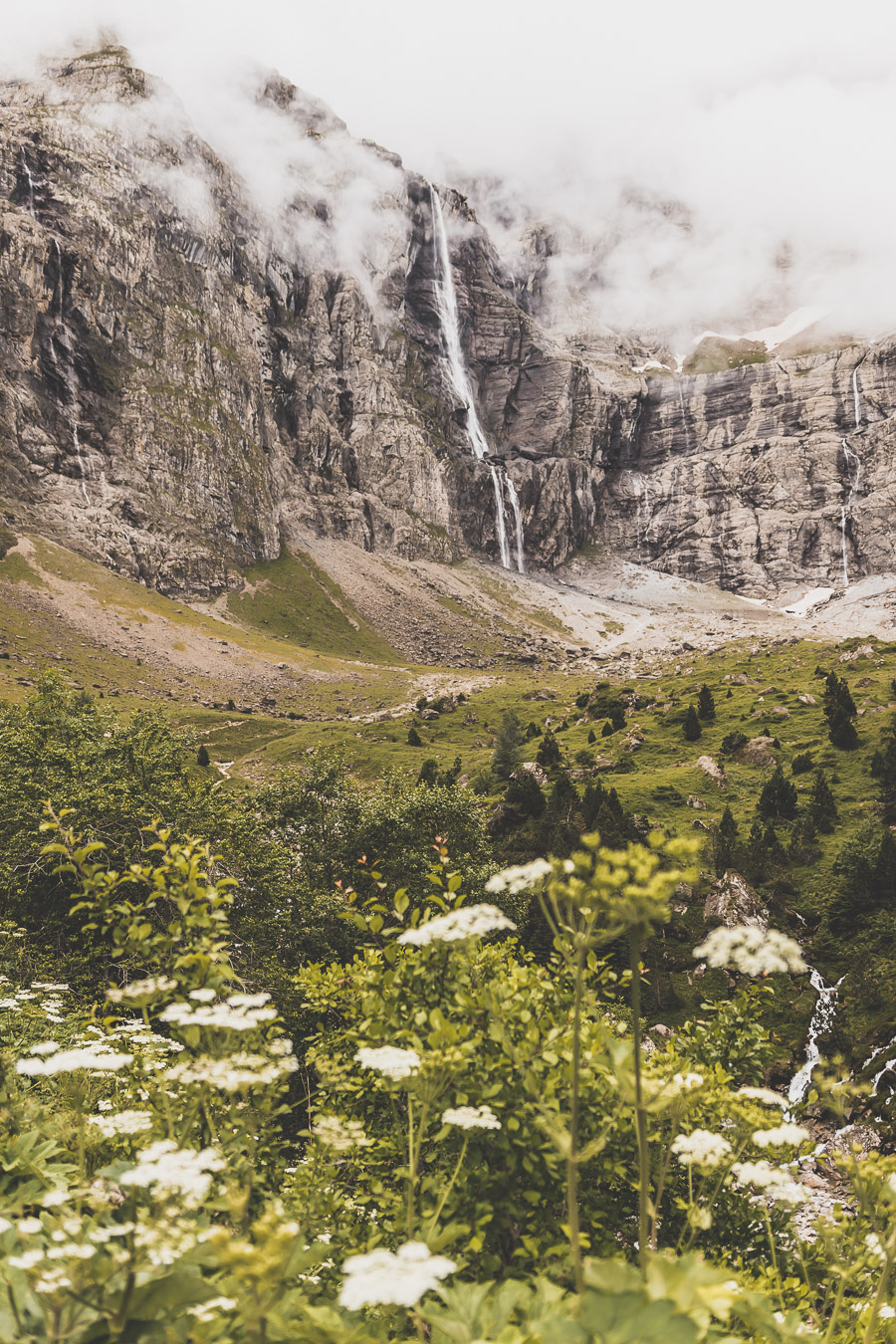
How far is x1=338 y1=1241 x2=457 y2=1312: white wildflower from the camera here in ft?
6.84

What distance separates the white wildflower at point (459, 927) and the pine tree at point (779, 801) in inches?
1364

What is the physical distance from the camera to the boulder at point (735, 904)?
82.9 feet

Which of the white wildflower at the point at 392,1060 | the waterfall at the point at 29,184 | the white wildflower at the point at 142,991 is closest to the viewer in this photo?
the white wildflower at the point at 392,1060

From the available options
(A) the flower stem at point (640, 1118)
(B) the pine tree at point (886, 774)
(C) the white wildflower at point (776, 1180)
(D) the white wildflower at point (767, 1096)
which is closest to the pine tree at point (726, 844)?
(B) the pine tree at point (886, 774)

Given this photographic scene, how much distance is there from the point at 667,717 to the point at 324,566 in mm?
127844

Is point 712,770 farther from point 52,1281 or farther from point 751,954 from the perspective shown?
point 52,1281

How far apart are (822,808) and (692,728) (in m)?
19.2

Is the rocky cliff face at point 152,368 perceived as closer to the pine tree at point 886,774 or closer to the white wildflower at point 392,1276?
the pine tree at point 886,774

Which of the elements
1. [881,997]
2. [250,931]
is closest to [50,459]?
[250,931]

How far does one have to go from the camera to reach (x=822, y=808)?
32.8m

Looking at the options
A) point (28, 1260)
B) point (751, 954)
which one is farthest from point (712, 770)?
point (28, 1260)

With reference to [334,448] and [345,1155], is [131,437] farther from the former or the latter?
[345,1155]

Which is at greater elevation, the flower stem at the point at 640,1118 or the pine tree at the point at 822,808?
the flower stem at the point at 640,1118

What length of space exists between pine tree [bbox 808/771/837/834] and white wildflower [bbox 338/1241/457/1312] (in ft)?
114
